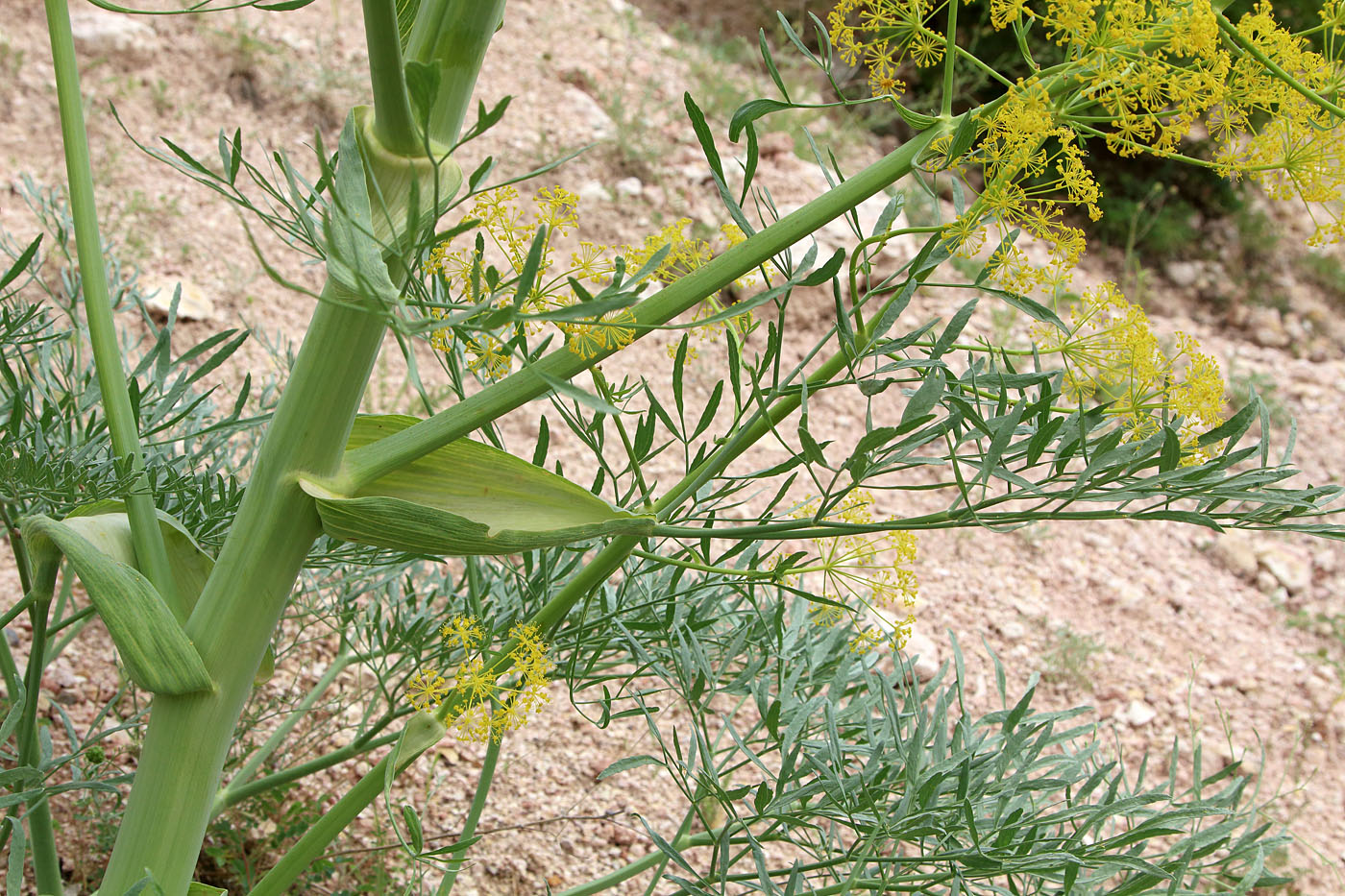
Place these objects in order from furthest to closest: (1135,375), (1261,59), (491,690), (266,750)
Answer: (266,750)
(491,690)
(1135,375)
(1261,59)

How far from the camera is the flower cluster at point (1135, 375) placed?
663mm

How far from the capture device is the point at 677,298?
616mm

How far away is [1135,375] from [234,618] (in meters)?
0.59

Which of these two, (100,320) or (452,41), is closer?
(452,41)

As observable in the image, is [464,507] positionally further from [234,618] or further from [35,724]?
[35,724]

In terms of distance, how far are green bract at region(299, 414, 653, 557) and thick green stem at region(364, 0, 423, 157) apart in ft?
0.65

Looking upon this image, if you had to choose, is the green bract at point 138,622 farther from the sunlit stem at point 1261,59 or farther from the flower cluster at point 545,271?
the sunlit stem at point 1261,59

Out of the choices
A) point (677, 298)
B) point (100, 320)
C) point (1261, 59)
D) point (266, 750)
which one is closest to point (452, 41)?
point (677, 298)

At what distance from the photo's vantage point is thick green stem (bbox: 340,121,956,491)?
23.3 inches

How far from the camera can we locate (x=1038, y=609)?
2.40 meters

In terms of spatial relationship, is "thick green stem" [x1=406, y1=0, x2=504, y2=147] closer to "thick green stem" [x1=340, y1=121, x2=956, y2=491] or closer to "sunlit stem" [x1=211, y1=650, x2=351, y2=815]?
"thick green stem" [x1=340, y1=121, x2=956, y2=491]

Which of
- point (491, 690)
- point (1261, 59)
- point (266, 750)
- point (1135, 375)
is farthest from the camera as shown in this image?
point (266, 750)

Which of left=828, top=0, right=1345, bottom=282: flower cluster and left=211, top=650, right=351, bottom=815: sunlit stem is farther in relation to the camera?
left=211, top=650, right=351, bottom=815: sunlit stem

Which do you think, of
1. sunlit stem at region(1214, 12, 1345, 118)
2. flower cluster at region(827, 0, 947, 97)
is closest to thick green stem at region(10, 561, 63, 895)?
flower cluster at region(827, 0, 947, 97)
